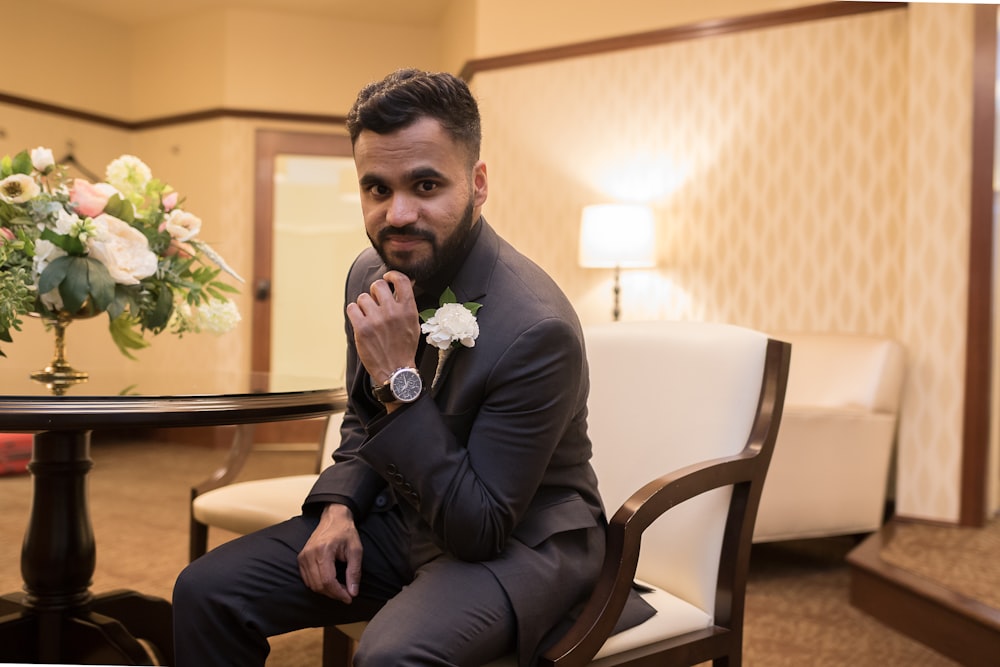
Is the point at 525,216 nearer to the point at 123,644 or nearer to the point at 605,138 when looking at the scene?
the point at 605,138

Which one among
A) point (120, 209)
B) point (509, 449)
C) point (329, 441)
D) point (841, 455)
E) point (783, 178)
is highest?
point (783, 178)

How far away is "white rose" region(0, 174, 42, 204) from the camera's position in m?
1.95

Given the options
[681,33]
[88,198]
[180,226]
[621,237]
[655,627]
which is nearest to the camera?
[655,627]

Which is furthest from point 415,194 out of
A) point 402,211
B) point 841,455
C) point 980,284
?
point 980,284

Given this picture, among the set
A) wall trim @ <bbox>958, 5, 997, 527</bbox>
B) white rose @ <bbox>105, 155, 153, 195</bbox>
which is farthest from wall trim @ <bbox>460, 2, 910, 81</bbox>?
white rose @ <bbox>105, 155, 153, 195</bbox>

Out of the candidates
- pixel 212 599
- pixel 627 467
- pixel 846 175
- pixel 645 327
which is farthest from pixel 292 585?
pixel 846 175

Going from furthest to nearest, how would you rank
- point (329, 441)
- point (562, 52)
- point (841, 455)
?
point (562, 52), point (841, 455), point (329, 441)

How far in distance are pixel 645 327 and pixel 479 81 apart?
13.8ft

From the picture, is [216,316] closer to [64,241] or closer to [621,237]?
[64,241]

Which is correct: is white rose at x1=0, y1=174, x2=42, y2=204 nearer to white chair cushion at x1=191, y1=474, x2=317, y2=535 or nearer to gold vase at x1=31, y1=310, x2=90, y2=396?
→ gold vase at x1=31, y1=310, x2=90, y2=396

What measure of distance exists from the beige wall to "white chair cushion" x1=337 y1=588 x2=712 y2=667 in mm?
2729

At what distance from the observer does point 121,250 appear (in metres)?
1.97

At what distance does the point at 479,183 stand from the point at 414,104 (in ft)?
0.63

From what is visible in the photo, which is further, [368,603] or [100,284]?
[100,284]
